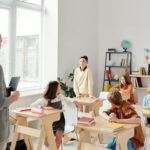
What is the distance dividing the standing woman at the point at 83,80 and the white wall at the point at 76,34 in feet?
1.71

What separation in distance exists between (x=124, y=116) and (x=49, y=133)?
1015 millimetres

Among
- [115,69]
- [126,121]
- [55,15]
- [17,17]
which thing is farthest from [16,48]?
[126,121]

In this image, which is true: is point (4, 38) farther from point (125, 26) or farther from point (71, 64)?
point (125, 26)

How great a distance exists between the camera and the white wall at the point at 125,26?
20.7 feet

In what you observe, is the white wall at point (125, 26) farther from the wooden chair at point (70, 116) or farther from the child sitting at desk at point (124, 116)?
the child sitting at desk at point (124, 116)

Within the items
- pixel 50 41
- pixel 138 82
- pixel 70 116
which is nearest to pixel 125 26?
pixel 138 82

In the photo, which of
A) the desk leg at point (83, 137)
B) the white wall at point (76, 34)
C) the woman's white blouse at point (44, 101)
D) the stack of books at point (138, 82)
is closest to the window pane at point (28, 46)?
the white wall at point (76, 34)

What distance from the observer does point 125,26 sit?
6.59 meters

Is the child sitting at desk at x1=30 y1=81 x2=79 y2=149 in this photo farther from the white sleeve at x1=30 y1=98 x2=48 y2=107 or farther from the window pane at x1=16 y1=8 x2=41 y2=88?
the window pane at x1=16 y1=8 x2=41 y2=88

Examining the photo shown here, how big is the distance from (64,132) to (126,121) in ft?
3.61

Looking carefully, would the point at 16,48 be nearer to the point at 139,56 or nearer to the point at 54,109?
the point at 54,109

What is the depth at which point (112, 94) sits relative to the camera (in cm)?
307

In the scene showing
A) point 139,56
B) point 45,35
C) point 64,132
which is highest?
point 45,35

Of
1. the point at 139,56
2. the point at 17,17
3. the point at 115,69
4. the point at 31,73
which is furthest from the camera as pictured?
the point at 115,69
